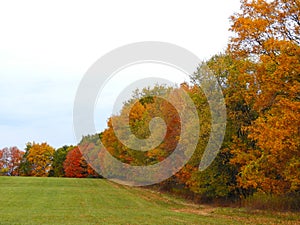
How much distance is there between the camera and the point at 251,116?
104ft

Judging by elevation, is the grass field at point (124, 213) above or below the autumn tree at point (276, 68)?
below

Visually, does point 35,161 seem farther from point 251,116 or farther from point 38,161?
point 251,116

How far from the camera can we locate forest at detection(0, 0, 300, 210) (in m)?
19.2

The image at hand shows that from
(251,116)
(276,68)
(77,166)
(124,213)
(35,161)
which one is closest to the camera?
(276,68)

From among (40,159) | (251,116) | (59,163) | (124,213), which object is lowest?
(124,213)

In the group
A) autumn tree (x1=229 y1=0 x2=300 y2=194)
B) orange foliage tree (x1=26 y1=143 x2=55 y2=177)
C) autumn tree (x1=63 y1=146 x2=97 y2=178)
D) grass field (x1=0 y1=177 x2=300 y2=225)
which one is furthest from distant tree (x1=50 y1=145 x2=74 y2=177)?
autumn tree (x1=229 y1=0 x2=300 y2=194)

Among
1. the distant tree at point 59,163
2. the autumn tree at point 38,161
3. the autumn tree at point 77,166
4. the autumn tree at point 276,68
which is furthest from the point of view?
the autumn tree at point 38,161

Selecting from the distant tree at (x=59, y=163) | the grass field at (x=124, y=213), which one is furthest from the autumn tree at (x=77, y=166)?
the grass field at (x=124, y=213)

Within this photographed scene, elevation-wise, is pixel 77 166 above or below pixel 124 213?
above

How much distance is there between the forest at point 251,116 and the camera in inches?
755

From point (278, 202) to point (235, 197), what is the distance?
6.40 metres

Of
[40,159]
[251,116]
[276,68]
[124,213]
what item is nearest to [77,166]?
[40,159]

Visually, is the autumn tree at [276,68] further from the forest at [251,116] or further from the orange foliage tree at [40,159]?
the orange foliage tree at [40,159]

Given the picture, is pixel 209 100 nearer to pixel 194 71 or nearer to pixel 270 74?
pixel 194 71
